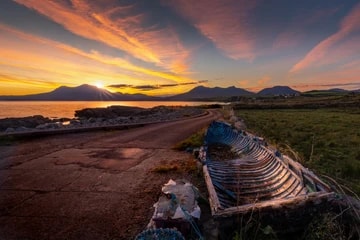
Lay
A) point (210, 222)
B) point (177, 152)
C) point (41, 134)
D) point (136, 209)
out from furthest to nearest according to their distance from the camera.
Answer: point (41, 134) < point (177, 152) < point (136, 209) < point (210, 222)

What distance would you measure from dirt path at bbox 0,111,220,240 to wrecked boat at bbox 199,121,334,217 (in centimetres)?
146

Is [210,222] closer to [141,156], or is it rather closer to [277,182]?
[277,182]

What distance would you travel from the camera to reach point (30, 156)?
32.7ft

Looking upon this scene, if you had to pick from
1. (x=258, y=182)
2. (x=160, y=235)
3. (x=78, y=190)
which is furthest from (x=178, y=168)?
(x=160, y=235)

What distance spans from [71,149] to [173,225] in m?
8.93

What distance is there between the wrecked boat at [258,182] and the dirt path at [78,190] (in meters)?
1.46

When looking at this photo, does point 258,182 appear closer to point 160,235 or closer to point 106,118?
point 160,235

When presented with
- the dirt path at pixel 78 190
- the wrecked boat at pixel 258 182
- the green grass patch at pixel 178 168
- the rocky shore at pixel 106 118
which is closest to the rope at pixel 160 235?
the wrecked boat at pixel 258 182

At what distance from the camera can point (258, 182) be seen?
604 centimetres

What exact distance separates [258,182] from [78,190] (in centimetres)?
424

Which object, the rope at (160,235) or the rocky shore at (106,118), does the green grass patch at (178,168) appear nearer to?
the rope at (160,235)

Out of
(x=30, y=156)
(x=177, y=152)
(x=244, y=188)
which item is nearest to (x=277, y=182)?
(x=244, y=188)

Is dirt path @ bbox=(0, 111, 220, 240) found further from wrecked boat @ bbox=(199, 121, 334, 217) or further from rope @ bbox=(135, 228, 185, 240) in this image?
wrecked boat @ bbox=(199, 121, 334, 217)

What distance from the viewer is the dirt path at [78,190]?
4.56m
